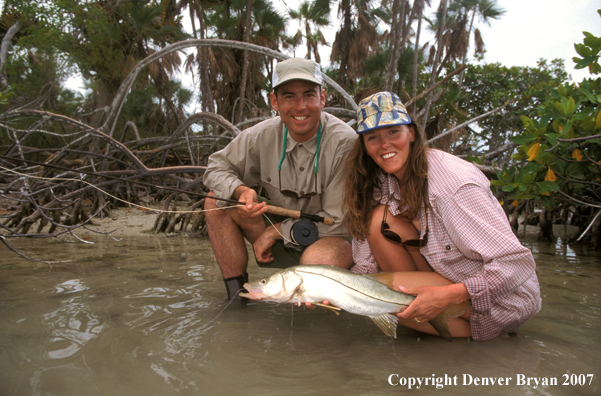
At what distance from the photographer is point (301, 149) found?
289 centimetres

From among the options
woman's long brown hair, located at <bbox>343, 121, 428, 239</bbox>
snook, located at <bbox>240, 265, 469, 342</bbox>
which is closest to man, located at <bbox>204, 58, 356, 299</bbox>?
woman's long brown hair, located at <bbox>343, 121, 428, 239</bbox>

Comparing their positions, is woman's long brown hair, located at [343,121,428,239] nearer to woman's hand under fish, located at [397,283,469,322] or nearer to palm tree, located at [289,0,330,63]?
woman's hand under fish, located at [397,283,469,322]

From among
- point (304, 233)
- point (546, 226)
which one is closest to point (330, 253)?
point (304, 233)

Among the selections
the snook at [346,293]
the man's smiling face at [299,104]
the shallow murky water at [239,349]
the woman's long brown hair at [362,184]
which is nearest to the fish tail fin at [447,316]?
the snook at [346,293]

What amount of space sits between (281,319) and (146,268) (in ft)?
5.92

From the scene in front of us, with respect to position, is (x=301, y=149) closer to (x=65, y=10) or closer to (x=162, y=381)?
(x=162, y=381)

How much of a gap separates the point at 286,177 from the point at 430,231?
1.16m

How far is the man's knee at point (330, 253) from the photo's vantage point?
2.52 m

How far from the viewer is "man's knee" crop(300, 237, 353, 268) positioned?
2521mm

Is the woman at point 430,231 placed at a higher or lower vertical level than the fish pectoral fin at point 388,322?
higher

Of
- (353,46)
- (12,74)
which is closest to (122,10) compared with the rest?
(12,74)

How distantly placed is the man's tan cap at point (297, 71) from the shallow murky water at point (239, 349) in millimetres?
1522

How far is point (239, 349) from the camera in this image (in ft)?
6.66

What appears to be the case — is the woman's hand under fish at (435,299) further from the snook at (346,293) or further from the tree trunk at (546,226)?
the tree trunk at (546,226)
